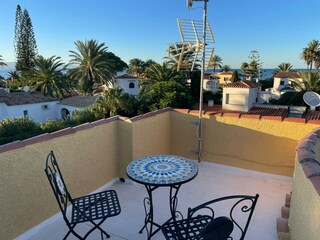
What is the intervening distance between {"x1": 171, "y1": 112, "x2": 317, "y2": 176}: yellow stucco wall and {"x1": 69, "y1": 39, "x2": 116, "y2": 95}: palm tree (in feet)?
70.1

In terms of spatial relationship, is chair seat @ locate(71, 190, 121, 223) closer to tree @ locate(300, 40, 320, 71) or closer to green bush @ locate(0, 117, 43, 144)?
green bush @ locate(0, 117, 43, 144)

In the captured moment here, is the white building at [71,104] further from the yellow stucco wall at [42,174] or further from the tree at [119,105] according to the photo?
the yellow stucco wall at [42,174]

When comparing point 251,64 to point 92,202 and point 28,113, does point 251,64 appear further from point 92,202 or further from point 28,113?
point 92,202

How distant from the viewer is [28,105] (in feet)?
70.1

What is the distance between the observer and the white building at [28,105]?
788 inches

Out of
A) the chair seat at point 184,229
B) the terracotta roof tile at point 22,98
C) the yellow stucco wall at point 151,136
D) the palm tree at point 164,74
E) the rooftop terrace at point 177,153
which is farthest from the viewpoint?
the palm tree at point 164,74

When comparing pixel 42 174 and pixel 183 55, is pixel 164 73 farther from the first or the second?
pixel 42 174

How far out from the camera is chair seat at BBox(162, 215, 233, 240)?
180 centimetres

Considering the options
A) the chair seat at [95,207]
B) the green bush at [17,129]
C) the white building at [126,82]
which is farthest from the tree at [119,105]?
the white building at [126,82]

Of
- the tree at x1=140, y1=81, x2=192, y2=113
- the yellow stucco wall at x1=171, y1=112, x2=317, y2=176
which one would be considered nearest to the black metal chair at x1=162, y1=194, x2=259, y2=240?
the yellow stucco wall at x1=171, y1=112, x2=317, y2=176

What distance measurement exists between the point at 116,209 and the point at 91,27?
31781mm

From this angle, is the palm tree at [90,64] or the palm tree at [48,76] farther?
the palm tree at [90,64]

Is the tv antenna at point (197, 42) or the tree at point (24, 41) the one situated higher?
the tree at point (24, 41)

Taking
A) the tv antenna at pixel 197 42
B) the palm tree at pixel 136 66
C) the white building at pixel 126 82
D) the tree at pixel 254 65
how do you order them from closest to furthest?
the tv antenna at pixel 197 42
the white building at pixel 126 82
the palm tree at pixel 136 66
the tree at pixel 254 65
